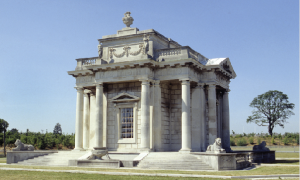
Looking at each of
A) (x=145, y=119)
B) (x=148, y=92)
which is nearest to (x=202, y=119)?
(x=145, y=119)

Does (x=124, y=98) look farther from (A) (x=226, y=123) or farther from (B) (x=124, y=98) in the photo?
(A) (x=226, y=123)

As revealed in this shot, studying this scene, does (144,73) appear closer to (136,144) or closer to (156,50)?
(156,50)

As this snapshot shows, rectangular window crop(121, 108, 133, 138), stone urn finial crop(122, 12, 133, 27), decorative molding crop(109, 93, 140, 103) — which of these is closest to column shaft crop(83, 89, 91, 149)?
decorative molding crop(109, 93, 140, 103)

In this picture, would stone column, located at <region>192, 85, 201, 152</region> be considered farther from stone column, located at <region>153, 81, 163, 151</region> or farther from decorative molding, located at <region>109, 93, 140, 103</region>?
decorative molding, located at <region>109, 93, 140, 103</region>

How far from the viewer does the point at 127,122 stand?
1350 inches

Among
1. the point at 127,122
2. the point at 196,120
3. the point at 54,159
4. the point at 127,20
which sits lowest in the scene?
the point at 54,159

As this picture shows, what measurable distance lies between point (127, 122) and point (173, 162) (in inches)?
315

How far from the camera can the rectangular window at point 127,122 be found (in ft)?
112

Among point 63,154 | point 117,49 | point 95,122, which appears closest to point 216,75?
point 117,49

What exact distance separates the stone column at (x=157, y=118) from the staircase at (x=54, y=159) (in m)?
7.31

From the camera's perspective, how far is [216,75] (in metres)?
35.7

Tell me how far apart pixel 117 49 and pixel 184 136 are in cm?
1074

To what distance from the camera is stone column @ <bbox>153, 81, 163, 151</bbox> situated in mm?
32406

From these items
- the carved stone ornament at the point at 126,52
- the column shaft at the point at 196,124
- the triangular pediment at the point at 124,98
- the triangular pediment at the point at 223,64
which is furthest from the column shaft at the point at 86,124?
the triangular pediment at the point at 223,64
